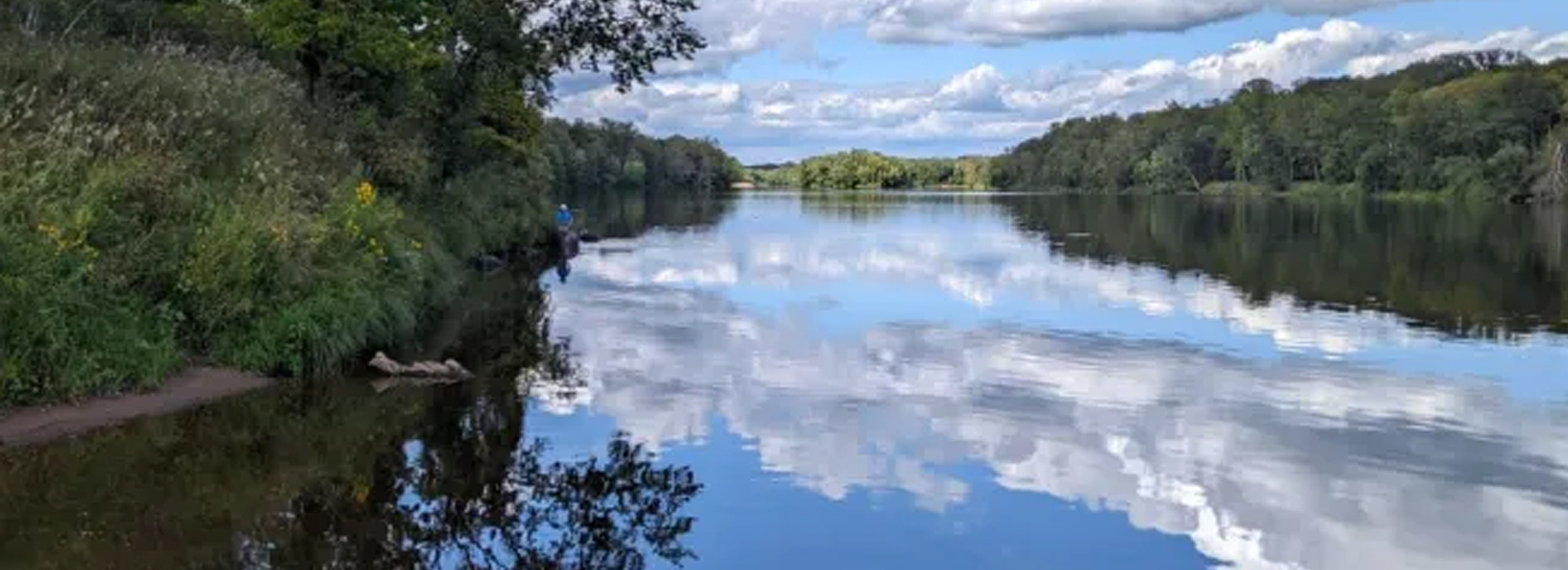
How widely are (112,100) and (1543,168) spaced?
11471 cm

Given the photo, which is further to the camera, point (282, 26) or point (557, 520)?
point (282, 26)

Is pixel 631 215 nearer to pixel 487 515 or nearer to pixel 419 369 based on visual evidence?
pixel 419 369

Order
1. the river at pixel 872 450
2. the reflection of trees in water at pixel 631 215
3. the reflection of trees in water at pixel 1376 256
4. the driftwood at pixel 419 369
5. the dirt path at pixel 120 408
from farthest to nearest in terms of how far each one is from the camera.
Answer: the reflection of trees in water at pixel 631 215 < the reflection of trees in water at pixel 1376 256 < the driftwood at pixel 419 369 < the dirt path at pixel 120 408 < the river at pixel 872 450

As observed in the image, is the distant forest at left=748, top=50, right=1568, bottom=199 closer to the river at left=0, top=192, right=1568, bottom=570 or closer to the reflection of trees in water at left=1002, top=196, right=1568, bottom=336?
the reflection of trees in water at left=1002, top=196, right=1568, bottom=336

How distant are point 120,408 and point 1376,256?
124ft

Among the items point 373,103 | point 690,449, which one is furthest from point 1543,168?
point 690,449

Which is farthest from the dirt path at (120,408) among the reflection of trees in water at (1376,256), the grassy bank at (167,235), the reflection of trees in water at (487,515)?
the reflection of trees in water at (1376,256)

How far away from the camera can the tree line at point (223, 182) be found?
1198 cm

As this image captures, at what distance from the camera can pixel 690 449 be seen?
39.4 ft

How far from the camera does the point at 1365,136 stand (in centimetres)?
13600

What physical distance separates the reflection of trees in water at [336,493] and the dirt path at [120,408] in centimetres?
27

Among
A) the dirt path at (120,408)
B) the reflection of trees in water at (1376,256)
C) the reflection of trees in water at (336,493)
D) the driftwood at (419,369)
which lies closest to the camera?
the reflection of trees in water at (336,493)

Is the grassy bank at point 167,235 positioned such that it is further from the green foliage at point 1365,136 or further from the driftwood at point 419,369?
the green foliage at point 1365,136

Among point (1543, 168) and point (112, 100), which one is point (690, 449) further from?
point (1543, 168)
